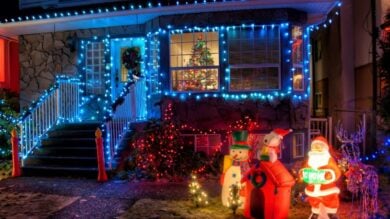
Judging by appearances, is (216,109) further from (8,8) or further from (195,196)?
(8,8)

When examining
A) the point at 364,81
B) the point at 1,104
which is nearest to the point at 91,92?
the point at 1,104

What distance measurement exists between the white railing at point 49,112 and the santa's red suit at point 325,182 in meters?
7.55

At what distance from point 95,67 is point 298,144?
6.63m

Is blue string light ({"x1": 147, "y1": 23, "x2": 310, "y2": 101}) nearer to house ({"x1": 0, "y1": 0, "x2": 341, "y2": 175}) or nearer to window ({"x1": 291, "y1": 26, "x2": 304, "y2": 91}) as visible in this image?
house ({"x1": 0, "y1": 0, "x2": 341, "y2": 175})

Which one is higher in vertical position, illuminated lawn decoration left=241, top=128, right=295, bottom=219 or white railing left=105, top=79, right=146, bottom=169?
white railing left=105, top=79, right=146, bottom=169

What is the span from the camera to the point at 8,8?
50.4ft

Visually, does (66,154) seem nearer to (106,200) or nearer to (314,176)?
(106,200)

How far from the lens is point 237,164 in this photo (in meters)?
6.45

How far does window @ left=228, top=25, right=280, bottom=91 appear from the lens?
1035cm

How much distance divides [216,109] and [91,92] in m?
4.43

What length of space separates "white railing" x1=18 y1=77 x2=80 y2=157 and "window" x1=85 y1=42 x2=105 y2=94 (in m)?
0.40

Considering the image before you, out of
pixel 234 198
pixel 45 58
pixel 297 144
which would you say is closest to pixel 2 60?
pixel 45 58

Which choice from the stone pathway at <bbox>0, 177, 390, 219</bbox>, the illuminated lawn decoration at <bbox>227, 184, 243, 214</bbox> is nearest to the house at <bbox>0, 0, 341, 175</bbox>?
the stone pathway at <bbox>0, 177, 390, 219</bbox>

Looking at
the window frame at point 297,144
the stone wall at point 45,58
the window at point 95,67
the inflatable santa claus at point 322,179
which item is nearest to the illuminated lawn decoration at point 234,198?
the inflatable santa claus at point 322,179
